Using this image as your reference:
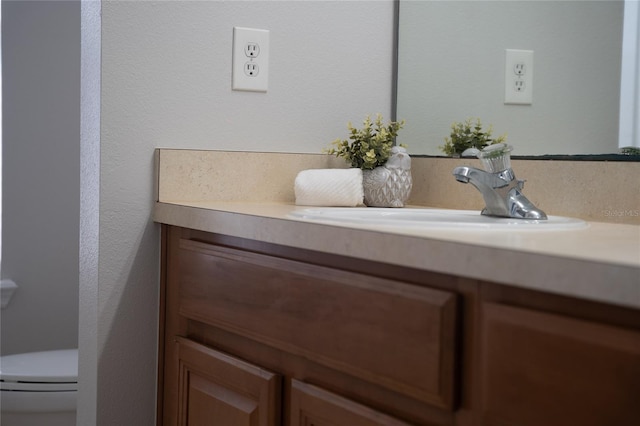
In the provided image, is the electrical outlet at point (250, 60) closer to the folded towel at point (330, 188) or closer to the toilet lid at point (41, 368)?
the folded towel at point (330, 188)

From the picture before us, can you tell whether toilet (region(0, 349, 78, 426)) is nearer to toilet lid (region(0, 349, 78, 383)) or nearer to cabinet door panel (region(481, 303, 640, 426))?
toilet lid (region(0, 349, 78, 383))

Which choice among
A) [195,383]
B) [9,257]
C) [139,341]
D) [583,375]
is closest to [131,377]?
[139,341]

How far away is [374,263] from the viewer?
1.05 metres

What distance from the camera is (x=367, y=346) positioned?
40.8 inches

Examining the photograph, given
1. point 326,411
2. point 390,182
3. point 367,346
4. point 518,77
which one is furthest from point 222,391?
point 518,77

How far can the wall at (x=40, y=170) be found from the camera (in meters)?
2.86

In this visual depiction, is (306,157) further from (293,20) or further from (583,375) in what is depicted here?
(583,375)

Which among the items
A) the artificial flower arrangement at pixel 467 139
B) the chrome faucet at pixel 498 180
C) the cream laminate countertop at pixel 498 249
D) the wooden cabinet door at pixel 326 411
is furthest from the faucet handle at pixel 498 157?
the wooden cabinet door at pixel 326 411

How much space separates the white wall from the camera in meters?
1.54

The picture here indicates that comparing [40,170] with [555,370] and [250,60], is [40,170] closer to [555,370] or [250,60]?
[250,60]

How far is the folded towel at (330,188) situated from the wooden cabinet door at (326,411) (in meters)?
0.48

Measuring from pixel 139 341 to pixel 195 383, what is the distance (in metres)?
0.20

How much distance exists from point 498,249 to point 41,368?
162 cm

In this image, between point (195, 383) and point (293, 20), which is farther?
point (293, 20)
